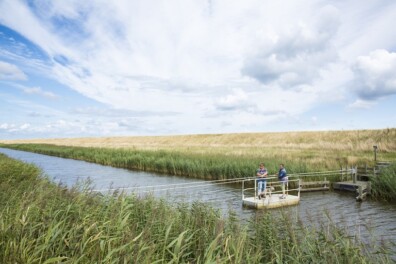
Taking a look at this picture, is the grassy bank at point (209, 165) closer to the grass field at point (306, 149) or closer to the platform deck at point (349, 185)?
the grass field at point (306, 149)

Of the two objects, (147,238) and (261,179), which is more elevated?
(261,179)

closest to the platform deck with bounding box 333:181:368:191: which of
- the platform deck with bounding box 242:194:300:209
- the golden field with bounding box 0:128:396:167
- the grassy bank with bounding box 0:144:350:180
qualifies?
the grassy bank with bounding box 0:144:350:180

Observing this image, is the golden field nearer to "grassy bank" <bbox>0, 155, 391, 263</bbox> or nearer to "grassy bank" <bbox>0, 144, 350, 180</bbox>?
"grassy bank" <bbox>0, 144, 350, 180</bbox>

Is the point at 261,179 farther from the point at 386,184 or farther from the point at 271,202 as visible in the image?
the point at 386,184

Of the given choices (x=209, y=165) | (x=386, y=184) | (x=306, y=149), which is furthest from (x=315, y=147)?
(x=386, y=184)

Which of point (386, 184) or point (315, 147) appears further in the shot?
point (315, 147)

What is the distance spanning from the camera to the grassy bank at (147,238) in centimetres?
480

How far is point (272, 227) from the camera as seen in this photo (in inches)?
289

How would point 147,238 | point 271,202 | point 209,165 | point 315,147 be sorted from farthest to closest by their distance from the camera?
point 315,147 → point 209,165 → point 271,202 → point 147,238

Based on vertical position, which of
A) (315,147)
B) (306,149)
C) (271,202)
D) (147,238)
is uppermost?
(315,147)

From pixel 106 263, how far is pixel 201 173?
81.1 ft

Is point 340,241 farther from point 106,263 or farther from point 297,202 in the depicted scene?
point 297,202

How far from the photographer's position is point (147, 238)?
20.2 ft

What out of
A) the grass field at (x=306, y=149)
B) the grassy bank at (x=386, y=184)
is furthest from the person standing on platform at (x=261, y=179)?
the grassy bank at (x=386, y=184)
